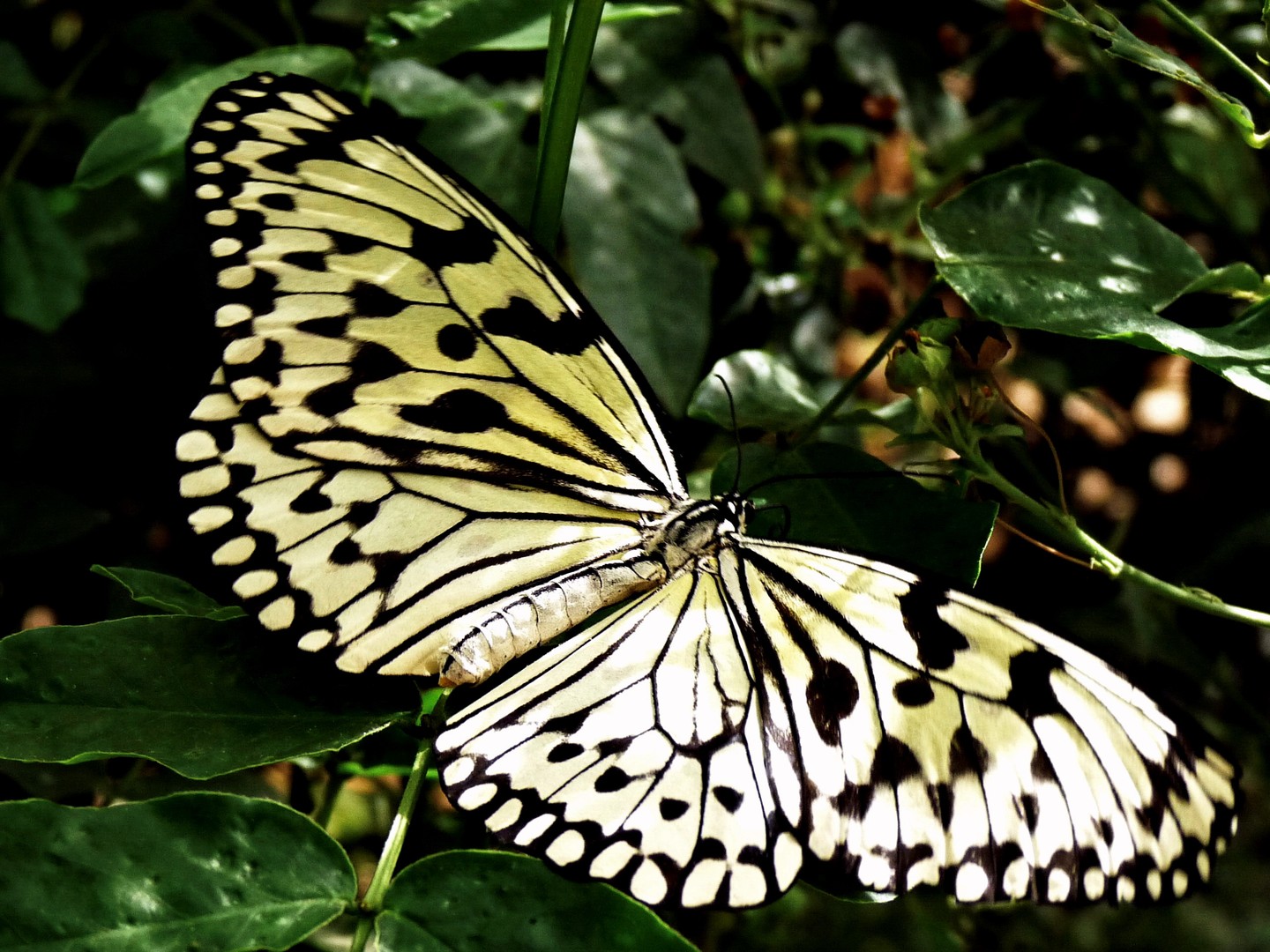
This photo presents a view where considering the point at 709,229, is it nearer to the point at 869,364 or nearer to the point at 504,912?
the point at 869,364

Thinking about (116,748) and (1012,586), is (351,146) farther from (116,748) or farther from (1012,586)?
(1012,586)

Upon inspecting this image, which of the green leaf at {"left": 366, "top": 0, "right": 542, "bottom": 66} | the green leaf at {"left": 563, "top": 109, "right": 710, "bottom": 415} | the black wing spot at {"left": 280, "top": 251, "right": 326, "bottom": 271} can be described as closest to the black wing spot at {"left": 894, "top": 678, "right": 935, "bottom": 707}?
the green leaf at {"left": 563, "top": 109, "right": 710, "bottom": 415}

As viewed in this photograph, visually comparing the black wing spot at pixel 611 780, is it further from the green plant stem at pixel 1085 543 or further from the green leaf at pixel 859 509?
the green plant stem at pixel 1085 543

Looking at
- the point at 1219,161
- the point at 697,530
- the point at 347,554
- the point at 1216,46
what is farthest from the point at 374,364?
the point at 1219,161

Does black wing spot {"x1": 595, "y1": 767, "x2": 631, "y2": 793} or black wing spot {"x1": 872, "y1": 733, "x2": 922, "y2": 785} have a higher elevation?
black wing spot {"x1": 872, "y1": 733, "x2": 922, "y2": 785}

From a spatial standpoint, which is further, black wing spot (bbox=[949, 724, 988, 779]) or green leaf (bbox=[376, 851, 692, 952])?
black wing spot (bbox=[949, 724, 988, 779])

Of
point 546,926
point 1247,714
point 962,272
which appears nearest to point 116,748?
point 546,926

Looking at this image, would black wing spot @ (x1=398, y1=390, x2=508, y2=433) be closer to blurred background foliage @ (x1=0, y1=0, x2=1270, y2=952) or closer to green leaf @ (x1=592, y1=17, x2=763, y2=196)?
blurred background foliage @ (x1=0, y1=0, x2=1270, y2=952)
